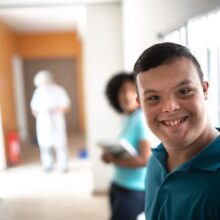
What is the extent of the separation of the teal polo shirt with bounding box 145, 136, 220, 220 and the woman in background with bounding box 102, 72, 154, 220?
0.34m

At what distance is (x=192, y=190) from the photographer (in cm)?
31

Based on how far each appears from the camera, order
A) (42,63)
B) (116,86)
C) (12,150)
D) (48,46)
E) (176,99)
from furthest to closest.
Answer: (48,46), (116,86), (42,63), (12,150), (176,99)

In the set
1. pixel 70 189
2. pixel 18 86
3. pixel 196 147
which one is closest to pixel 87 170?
pixel 70 189

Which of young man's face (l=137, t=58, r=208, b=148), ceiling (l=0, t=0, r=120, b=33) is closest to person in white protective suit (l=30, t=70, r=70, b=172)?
ceiling (l=0, t=0, r=120, b=33)

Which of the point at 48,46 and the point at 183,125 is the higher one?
the point at 48,46

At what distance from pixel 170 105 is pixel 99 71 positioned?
1289 millimetres

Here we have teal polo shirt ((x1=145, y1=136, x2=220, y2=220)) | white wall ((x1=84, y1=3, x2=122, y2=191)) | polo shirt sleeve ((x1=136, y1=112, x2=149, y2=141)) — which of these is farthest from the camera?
white wall ((x1=84, y1=3, x2=122, y2=191))

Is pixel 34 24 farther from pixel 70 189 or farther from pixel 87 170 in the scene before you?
pixel 87 170

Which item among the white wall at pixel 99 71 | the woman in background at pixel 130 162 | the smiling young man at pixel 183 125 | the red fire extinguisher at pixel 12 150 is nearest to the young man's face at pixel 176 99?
the smiling young man at pixel 183 125

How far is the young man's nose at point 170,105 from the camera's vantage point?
0.30 m

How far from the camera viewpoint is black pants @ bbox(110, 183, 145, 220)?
770 millimetres

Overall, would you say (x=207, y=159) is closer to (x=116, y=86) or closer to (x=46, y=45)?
(x=116, y=86)

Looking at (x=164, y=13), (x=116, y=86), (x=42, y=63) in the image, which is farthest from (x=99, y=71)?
(x=164, y=13)

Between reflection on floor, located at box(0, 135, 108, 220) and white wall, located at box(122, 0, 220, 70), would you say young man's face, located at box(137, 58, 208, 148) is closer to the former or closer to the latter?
white wall, located at box(122, 0, 220, 70)
